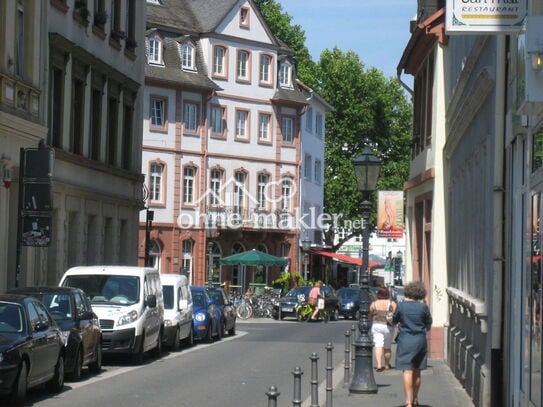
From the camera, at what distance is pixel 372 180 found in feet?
67.7

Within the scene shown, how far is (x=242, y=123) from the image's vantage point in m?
69.0

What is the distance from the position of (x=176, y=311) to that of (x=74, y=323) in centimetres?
1012

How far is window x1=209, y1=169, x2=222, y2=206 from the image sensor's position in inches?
2653

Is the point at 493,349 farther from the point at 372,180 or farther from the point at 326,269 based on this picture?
the point at 326,269

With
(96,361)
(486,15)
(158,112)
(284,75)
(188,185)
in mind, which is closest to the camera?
(486,15)

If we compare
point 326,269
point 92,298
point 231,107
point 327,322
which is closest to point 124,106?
point 327,322

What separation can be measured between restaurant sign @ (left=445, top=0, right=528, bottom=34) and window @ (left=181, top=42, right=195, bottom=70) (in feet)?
182

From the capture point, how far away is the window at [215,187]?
221 feet

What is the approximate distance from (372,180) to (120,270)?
706 centimetres

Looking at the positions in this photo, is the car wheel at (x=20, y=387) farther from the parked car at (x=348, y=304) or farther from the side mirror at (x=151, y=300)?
the parked car at (x=348, y=304)

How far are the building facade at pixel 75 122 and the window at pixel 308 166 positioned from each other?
2988 centimetres

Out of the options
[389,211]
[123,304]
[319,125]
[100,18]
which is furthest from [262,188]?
[123,304]

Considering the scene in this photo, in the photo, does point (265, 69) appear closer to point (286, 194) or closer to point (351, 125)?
point (286, 194)

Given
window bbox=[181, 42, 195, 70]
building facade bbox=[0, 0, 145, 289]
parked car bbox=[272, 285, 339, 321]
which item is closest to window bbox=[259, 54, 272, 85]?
window bbox=[181, 42, 195, 70]
